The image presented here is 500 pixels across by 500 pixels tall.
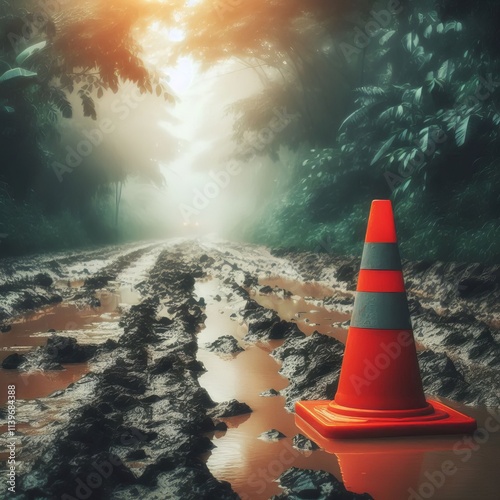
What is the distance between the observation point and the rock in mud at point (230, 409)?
13.2ft

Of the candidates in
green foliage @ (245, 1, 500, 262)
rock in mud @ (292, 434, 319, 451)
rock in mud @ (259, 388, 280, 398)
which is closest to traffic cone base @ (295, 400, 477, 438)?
rock in mud @ (292, 434, 319, 451)

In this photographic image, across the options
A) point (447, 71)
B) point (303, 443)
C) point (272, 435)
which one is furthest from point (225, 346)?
point (447, 71)

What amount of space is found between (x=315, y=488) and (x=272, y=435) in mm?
910

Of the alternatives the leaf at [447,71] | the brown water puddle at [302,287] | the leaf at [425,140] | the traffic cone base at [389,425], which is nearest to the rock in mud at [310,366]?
the traffic cone base at [389,425]

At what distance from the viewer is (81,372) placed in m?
5.17

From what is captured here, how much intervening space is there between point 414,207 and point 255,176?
27973mm

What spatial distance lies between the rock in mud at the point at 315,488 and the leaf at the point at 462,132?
8.98 metres

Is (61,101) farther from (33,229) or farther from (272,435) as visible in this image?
(272,435)

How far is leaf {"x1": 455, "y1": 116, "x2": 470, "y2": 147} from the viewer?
434 inches

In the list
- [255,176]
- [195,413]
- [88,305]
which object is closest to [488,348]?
[195,413]

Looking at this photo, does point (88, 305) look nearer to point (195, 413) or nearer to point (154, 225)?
point (195, 413)

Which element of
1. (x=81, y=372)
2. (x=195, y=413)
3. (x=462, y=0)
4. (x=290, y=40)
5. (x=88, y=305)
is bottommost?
(x=195, y=413)

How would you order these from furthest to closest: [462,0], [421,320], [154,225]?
[154,225]
[462,0]
[421,320]

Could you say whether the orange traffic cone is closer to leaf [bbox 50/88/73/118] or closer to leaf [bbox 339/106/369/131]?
leaf [bbox 50/88/73/118]
